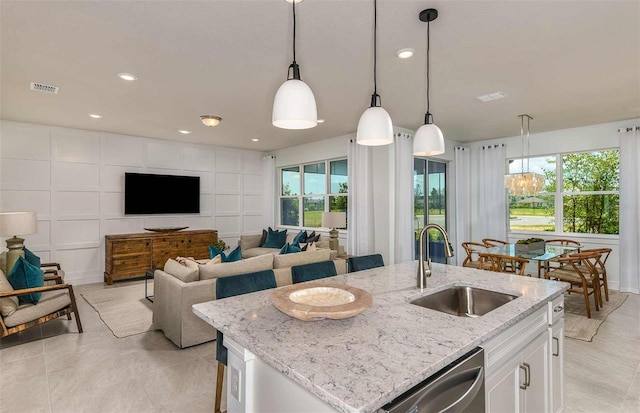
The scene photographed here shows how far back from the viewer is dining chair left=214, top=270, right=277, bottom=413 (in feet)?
6.74

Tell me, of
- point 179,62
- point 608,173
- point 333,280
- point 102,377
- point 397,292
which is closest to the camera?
point 397,292

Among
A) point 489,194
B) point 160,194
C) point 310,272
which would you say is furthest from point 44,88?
point 489,194

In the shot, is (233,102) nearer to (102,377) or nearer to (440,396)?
(102,377)

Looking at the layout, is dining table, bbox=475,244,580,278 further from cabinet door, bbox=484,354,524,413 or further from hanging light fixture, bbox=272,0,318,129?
hanging light fixture, bbox=272,0,318,129

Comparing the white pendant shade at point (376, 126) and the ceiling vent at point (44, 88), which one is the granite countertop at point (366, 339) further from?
the ceiling vent at point (44, 88)

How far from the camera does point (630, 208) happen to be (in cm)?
506

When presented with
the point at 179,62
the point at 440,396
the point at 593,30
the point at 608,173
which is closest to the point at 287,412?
the point at 440,396

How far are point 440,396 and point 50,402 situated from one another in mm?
2689

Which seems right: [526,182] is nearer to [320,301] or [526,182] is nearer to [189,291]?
[320,301]

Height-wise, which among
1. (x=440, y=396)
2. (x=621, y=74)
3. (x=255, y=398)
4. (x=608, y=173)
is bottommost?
(x=255, y=398)

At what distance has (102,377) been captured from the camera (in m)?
2.67

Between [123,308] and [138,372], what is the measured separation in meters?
1.91

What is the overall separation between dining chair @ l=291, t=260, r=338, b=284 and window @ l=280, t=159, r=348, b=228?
3845 mm

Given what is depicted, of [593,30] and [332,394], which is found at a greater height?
[593,30]
